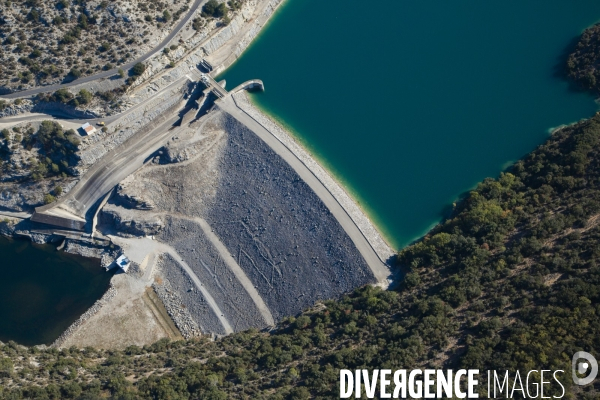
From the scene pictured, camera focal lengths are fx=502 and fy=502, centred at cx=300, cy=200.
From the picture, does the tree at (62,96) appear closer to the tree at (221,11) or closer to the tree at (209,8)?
the tree at (209,8)

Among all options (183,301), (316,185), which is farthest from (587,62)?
(183,301)

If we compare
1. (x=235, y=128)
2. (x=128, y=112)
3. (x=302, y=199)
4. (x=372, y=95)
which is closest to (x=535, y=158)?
(x=372, y=95)

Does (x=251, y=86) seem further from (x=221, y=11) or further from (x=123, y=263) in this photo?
(x=123, y=263)

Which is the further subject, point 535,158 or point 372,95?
point 372,95

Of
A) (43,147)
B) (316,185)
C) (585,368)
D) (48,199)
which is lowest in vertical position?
(585,368)

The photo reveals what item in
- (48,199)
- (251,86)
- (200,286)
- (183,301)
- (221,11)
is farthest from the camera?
(221,11)

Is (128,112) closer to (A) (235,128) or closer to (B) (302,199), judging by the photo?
(A) (235,128)

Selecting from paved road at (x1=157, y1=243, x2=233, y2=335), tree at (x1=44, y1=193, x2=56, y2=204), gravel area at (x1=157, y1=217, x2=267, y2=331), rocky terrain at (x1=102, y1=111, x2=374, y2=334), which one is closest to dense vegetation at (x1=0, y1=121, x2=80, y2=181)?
tree at (x1=44, y1=193, x2=56, y2=204)
